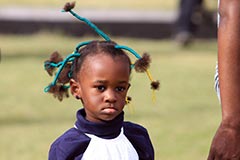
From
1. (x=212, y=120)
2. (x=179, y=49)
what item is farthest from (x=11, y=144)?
(x=179, y=49)

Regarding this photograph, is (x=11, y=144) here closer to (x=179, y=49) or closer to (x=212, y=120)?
(x=212, y=120)

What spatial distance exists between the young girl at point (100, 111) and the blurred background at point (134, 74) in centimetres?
326

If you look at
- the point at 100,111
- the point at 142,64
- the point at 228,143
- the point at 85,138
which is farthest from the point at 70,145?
the point at 228,143

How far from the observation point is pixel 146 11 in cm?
2128

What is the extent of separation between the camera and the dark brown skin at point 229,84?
4047 mm

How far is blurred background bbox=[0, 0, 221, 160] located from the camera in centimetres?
909

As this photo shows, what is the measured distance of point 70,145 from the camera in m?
4.65

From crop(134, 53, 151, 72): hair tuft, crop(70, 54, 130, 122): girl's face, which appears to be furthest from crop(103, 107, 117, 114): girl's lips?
crop(134, 53, 151, 72): hair tuft

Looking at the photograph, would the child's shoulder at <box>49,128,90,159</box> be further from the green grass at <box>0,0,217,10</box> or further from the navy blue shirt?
the green grass at <box>0,0,217,10</box>

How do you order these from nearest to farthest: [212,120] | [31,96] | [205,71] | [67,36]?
[212,120] → [31,96] → [205,71] → [67,36]

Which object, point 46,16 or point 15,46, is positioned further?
point 46,16

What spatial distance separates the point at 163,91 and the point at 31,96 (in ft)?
4.99

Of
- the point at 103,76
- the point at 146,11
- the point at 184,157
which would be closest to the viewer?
the point at 103,76

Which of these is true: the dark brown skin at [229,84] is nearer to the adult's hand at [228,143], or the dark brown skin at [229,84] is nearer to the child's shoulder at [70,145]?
the adult's hand at [228,143]
